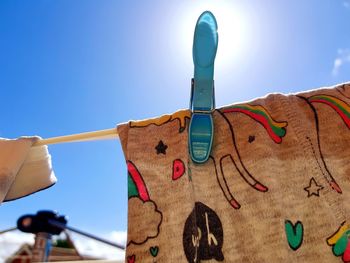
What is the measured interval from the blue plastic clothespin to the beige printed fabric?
0.02 m

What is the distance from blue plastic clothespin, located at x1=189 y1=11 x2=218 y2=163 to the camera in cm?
46

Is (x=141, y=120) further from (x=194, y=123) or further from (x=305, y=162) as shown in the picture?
(x=305, y=162)

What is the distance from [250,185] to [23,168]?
389 millimetres

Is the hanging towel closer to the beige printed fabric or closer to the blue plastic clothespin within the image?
the beige printed fabric

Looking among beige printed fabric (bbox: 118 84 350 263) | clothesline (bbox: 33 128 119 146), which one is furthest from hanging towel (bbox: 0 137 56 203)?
beige printed fabric (bbox: 118 84 350 263)

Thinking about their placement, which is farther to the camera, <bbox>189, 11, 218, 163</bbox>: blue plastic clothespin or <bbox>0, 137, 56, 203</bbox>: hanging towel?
<bbox>0, 137, 56, 203</bbox>: hanging towel

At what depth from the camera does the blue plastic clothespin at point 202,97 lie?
1.50 ft

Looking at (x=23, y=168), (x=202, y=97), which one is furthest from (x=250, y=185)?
(x=23, y=168)

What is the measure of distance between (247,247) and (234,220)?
0.03m

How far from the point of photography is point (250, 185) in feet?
1.41

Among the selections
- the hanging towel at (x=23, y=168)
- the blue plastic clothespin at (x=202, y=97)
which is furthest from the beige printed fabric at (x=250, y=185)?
the hanging towel at (x=23, y=168)

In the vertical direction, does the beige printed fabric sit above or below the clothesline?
below

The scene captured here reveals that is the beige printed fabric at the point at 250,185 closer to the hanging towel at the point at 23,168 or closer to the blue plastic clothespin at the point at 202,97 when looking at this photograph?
the blue plastic clothespin at the point at 202,97

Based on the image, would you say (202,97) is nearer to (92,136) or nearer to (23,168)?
(92,136)
